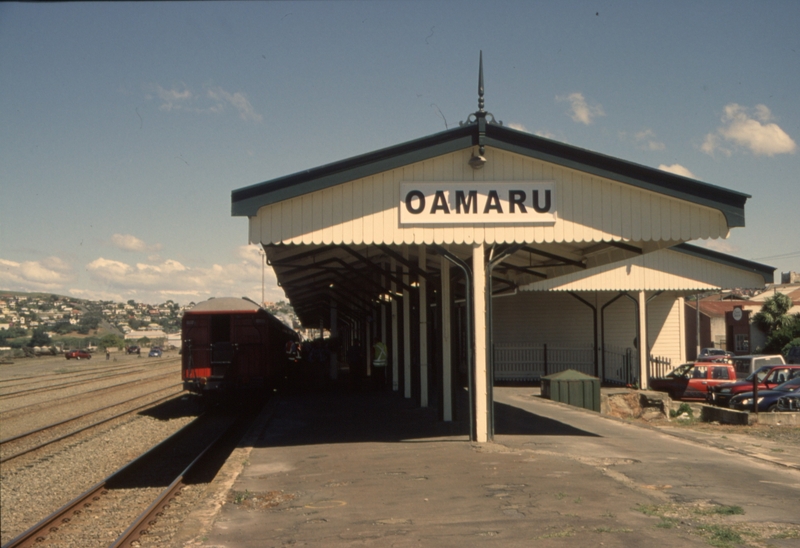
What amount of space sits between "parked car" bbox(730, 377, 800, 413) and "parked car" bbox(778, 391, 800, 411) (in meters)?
0.09

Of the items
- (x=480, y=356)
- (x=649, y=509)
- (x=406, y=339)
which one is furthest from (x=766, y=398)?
(x=649, y=509)

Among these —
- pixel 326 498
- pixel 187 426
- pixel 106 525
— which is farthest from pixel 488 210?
pixel 187 426

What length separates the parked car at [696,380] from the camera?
75.9 feet

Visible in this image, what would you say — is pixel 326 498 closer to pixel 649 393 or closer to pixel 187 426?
pixel 187 426

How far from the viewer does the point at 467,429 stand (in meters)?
12.7

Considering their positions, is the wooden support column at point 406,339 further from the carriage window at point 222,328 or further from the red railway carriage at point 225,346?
the carriage window at point 222,328

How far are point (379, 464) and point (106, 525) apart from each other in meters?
3.36

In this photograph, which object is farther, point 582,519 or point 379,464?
point 379,464

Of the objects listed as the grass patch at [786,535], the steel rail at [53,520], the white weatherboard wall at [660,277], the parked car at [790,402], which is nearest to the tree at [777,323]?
the white weatherboard wall at [660,277]

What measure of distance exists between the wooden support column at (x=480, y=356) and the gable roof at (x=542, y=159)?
179 centimetres

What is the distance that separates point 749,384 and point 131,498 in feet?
62.2

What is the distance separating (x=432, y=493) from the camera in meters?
7.68

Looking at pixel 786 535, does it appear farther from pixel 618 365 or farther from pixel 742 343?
pixel 742 343

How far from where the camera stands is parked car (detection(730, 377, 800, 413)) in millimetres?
18500
